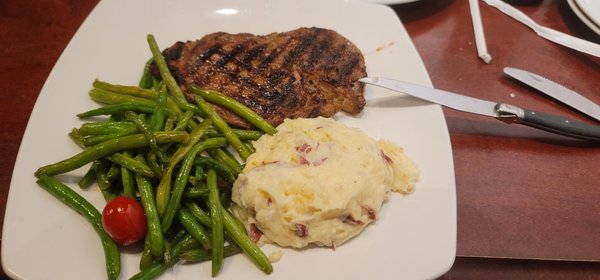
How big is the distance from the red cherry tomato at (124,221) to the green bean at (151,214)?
0.15 ft

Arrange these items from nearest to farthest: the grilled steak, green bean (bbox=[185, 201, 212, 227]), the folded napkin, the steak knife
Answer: green bean (bbox=[185, 201, 212, 227]), the grilled steak, the steak knife, the folded napkin

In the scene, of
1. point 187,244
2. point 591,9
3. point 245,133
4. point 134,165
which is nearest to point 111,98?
point 134,165

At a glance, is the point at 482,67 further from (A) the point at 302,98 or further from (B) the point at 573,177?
(A) the point at 302,98

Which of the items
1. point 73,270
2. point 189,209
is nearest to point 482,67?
point 189,209

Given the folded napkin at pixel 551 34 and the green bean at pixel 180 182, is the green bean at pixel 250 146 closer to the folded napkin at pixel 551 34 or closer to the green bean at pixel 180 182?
the green bean at pixel 180 182

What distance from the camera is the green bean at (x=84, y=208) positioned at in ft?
7.25

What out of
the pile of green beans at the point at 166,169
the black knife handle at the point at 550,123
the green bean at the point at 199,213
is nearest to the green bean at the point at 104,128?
the pile of green beans at the point at 166,169

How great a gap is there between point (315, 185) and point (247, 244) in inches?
18.4

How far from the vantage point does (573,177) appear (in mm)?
Answer: 3121

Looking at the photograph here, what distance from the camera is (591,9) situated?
13.5ft

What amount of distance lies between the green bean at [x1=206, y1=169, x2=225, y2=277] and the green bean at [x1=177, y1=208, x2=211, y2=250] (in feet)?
0.20

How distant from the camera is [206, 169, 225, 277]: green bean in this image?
226cm

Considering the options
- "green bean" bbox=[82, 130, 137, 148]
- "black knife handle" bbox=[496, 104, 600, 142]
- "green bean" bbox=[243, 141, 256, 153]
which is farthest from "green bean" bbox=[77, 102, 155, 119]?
"black knife handle" bbox=[496, 104, 600, 142]

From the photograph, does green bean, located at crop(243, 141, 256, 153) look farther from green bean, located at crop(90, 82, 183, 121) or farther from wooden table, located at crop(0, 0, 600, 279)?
wooden table, located at crop(0, 0, 600, 279)
